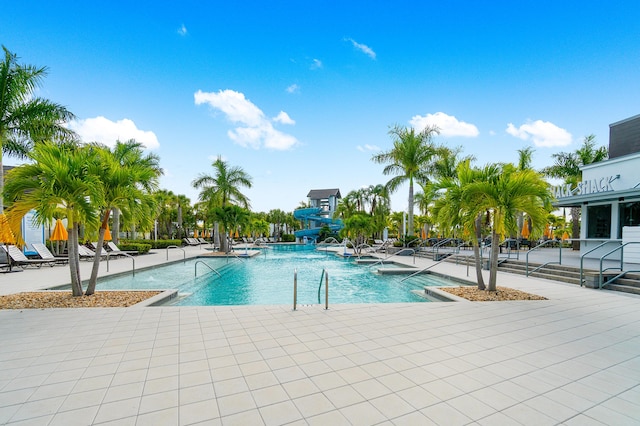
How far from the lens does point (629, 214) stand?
1301 cm

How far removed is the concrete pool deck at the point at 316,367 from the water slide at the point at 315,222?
36.9 m

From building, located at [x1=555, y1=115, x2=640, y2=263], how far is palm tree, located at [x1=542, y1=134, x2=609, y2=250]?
6.43m

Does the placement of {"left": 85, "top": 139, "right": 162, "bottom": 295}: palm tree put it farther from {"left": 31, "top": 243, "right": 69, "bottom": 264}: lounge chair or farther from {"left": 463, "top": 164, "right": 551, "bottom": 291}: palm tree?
{"left": 31, "top": 243, "right": 69, "bottom": 264}: lounge chair

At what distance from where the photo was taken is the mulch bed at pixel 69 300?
609 cm

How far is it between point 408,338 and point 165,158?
27.1 metres

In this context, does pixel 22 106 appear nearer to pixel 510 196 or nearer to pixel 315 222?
pixel 510 196

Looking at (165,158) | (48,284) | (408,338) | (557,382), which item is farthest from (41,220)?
(165,158)

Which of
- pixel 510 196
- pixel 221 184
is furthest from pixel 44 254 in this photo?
pixel 510 196

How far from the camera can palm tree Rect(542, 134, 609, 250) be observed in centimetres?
2145

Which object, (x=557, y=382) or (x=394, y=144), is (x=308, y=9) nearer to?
(x=394, y=144)

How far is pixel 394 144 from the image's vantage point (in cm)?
2236

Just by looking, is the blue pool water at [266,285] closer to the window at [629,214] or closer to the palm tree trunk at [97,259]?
the palm tree trunk at [97,259]

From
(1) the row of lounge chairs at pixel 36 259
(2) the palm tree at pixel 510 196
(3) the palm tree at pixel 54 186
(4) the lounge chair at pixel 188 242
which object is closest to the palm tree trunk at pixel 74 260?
(3) the palm tree at pixel 54 186

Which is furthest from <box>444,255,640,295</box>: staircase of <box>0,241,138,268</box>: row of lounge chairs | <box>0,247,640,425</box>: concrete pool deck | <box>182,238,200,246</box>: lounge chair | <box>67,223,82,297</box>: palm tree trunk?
<box>182,238,200,246</box>: lounge chair
